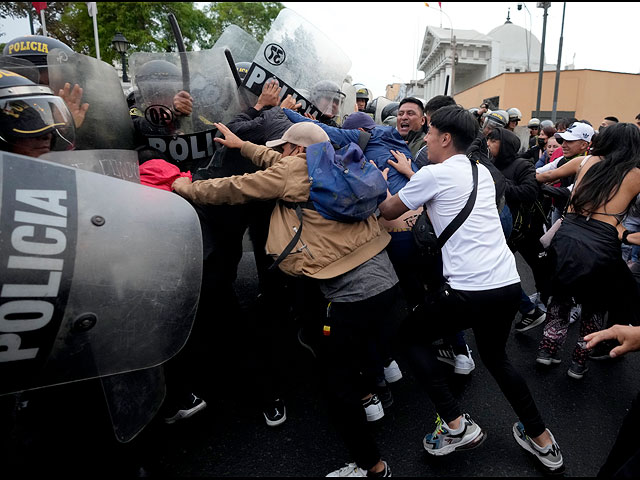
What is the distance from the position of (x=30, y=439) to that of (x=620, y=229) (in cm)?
393

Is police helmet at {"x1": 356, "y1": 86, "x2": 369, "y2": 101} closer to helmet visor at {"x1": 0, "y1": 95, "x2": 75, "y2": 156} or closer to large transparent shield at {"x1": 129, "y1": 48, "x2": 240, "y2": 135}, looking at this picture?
large transparent shield at {"x1": 129, "y1": 48, "x2": 240, "y2": 135}

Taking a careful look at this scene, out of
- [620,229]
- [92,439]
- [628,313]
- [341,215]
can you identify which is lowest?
[92,439]

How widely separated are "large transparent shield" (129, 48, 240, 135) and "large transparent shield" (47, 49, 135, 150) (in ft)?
0.50

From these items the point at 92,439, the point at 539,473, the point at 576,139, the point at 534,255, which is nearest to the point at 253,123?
the point at 92,439

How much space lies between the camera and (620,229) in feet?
9.10

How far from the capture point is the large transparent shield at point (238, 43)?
3279 mm

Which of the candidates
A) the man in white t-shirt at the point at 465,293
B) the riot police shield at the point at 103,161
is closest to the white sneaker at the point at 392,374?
the man in white t-shirt at the point at 465,293

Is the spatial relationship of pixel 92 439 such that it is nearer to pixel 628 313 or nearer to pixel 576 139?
pixel 628 313

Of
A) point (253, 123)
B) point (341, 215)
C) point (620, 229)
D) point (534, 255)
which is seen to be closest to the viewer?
point (341, 215)

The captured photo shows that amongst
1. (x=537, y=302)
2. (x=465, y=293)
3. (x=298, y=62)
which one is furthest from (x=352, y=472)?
→ (x=537, y=302)

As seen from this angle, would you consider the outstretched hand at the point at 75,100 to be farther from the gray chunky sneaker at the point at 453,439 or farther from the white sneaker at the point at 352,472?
the gray chunky sneaker at the point at 453,439

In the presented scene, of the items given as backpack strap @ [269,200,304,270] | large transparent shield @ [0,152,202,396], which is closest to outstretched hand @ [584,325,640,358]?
backpack strap @ [269,200,304,270]

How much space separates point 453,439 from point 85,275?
6.44ft

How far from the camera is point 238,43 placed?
3340mm
